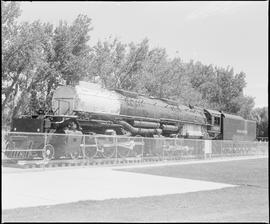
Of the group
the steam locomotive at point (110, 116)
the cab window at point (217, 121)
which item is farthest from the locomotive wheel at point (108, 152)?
the cab window at point (217, 121)

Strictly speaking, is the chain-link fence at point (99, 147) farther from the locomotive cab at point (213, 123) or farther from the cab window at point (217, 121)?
the cab window at point (217, 121)

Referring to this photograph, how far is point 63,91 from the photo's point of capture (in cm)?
1881

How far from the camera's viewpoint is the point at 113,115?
20.6 meters

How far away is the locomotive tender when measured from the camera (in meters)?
18.2

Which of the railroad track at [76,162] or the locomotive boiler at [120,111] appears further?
the locomotive boiler at [120,111]

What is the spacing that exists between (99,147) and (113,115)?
2388 mm

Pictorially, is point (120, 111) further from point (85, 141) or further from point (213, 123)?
point (213, 123)

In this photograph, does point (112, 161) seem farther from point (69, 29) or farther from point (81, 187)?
point (81, 187)

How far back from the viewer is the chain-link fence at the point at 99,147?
50.0 ft

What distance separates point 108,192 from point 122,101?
10465 mm

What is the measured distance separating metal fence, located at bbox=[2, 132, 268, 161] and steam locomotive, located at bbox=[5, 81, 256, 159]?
0.75 metres

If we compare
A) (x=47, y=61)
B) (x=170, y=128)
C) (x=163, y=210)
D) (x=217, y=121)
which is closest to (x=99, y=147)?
(x=47, y=61)

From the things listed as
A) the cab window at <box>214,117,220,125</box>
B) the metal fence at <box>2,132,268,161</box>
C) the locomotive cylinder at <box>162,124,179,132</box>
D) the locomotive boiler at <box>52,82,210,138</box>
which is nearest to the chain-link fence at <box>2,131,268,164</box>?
the metal fence at <box>2,132,268,161</box>

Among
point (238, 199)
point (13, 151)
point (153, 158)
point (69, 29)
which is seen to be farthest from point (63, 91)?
point (238, 199)
